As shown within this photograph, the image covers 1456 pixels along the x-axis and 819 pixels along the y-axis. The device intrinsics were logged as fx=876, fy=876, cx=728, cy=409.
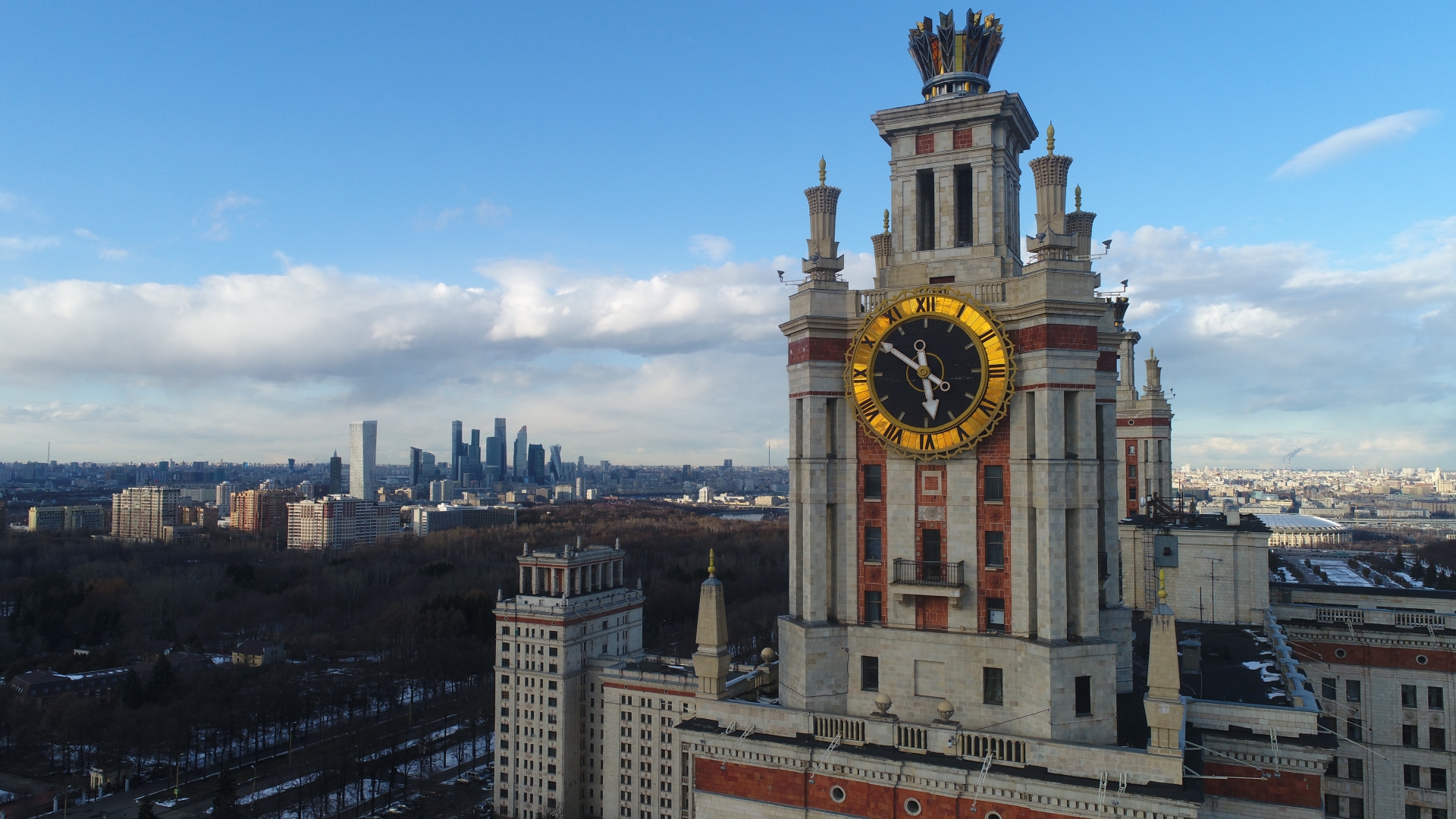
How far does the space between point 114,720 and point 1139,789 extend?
10090 centimetres

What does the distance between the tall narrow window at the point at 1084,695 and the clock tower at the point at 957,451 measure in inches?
1.6

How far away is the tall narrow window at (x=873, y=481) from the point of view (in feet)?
86.3

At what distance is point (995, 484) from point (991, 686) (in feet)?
18.2

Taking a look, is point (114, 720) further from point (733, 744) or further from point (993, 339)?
point (993, 339)

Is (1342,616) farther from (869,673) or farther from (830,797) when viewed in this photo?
(830,797)

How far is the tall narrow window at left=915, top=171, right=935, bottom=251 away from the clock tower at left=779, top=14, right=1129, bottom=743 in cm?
7

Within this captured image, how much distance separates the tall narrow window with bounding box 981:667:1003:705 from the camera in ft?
78.9

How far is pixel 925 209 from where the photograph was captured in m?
26.9

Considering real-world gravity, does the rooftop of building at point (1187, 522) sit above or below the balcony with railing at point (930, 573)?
below

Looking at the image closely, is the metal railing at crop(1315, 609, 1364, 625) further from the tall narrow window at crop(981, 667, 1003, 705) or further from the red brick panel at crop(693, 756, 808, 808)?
the red brick panel at crop(693, 756, 808, 808)

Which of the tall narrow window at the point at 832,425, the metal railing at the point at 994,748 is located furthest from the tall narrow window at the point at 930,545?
the metal railing at the point at 994,748

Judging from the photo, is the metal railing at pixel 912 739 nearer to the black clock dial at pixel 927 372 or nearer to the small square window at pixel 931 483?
the small square window at pixel 931 483

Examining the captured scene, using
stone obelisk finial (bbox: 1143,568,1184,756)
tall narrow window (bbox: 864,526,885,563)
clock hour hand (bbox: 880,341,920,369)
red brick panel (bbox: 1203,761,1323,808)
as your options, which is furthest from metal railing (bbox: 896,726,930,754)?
clock hour hand (bbox: 880,341,920,369)

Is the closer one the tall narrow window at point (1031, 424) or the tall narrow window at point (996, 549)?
the tall narrow window at point (1031, 424)
